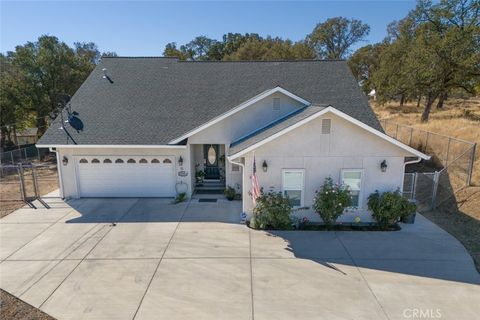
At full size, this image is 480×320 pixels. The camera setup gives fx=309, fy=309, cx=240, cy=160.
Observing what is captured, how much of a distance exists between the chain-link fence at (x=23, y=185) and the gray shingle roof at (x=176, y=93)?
191 cm

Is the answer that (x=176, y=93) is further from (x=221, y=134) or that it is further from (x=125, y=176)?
(x=125, y=176)

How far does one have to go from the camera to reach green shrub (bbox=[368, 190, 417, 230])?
34.6 feet

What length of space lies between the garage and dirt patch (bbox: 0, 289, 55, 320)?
23.8 feet

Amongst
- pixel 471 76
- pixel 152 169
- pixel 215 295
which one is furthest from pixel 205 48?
pixel 215 295

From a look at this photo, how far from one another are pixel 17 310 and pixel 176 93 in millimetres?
11867

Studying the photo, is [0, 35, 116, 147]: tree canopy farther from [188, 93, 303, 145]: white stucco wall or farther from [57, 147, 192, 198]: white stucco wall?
[188, 93, 303, 145]: white stucco wall

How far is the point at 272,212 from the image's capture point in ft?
34.0

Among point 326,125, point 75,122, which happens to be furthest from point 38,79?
point 326,125

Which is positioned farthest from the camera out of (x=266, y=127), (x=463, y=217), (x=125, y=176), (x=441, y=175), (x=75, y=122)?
(x=441, y=175)

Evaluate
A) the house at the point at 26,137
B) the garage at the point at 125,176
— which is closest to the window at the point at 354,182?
the garage at the point at 125,176

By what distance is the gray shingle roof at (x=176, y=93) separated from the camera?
13812 millimetres

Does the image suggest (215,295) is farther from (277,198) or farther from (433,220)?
(433,220)

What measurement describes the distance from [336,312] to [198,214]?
6.77 meters

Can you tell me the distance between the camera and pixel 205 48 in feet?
192
